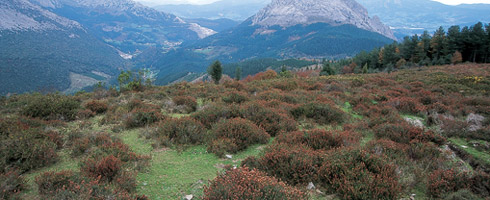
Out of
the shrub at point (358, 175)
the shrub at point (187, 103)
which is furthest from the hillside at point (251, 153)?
the shrub at point (187, 103)

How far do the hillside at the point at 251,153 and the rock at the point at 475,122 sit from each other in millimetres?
73

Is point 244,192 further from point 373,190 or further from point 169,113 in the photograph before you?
point 169,113

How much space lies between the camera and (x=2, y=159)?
5.26 metres

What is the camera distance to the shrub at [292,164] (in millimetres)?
5355

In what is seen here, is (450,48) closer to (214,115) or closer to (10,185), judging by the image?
(214,115)

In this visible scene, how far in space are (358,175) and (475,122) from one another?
833cm

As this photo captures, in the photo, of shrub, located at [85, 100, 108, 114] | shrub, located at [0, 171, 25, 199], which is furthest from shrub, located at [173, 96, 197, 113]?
shrub, located at [0, 171, 25, 199]

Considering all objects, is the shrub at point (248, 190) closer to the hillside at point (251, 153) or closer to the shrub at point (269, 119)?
the hillside at point (251, 153)

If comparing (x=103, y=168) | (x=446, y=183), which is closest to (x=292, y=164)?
(x=446, y=183)

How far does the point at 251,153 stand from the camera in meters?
7.15

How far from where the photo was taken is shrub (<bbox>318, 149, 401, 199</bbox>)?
4.56m

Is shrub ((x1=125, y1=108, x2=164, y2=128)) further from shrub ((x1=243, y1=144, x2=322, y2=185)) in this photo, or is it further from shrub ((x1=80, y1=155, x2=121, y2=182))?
shrub ((x1=243, y1=144, x2=322, y2=185))

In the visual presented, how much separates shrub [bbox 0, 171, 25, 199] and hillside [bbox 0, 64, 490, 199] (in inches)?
1.4

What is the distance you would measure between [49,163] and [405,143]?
10.5m
